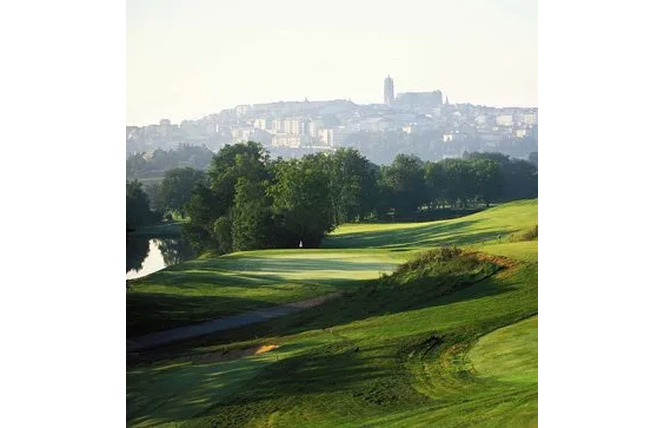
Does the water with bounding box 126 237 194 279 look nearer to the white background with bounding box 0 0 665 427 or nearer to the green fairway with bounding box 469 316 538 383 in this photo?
the white background with bounding box 0 0 665 427

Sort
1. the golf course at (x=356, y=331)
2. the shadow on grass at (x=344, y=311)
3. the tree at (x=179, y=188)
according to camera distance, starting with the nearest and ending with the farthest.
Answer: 1. the golf course at (x=356, y=331)
2. the shadow on grass at (x=344, y=311)
3. the tree at (x=179, y=188)

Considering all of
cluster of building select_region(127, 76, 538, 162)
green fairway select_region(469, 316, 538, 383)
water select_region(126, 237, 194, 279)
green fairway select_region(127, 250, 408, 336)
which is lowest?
green fairway select_region(469, 316, 538, 383)

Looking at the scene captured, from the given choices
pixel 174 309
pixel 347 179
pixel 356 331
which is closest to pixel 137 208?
pixel 174 309

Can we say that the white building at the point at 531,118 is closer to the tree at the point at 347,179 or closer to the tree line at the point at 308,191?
the tree line at the point at 308,191

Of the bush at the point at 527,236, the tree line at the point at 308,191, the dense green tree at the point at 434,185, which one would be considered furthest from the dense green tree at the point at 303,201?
the bush at the point at 527,236

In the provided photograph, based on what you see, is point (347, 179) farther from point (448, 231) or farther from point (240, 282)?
point (240, 282)

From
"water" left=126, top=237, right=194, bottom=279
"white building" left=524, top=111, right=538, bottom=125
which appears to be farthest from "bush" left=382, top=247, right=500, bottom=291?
"water" left=126, top=237, right=194, bottom=279
